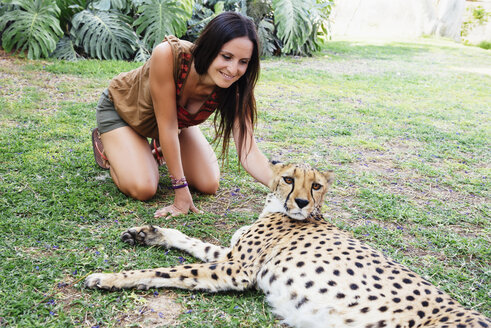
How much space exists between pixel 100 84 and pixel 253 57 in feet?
14.3

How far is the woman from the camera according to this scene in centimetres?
289

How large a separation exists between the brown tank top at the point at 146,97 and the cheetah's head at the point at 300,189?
0.99 meters

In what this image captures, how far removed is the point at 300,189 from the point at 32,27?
6734 mm

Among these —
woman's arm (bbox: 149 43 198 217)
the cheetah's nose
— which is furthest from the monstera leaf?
the cheetah's nose

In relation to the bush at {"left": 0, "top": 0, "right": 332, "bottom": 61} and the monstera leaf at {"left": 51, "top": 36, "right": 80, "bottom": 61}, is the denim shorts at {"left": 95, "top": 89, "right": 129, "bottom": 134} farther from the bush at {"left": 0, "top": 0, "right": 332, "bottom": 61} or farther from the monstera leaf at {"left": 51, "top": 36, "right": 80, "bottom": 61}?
the monstera leaf at {"left": 51, "top": 36, "right": 80, "bottom": 61}

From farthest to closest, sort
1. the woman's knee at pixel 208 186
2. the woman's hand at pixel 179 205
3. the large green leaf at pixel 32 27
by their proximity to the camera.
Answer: the large green leaf at pixel 32 27 → the woman's knee at pixel 208 186 → the woman's hand at pixel 179 205

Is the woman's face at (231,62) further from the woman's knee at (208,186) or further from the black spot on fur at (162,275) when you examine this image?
the black spot on fur at (162,275)

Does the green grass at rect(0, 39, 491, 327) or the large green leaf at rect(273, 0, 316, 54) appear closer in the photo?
the green grass at rect(0, 39, 491, 327)

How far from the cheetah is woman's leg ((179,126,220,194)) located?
0.96m

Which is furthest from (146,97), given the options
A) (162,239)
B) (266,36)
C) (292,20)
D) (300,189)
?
(266,36)

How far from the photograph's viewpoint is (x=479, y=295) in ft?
8.55

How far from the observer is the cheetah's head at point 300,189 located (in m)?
2.56

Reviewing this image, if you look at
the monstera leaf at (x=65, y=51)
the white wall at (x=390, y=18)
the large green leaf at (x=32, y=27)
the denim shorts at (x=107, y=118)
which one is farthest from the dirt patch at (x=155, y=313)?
the white wall at (x=390, y=18)

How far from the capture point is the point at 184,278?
2.38 m
